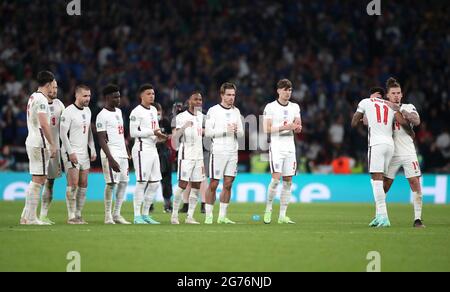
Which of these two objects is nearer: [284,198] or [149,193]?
[149,193]

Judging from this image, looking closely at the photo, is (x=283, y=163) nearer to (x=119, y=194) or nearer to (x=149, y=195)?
(x=149, y=195)

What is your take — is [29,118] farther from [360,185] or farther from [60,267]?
[360,185]

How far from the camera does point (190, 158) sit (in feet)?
54.7

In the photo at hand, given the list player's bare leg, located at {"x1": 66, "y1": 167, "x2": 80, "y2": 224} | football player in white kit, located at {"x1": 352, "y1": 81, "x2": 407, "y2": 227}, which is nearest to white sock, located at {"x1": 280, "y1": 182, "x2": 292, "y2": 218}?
football player in white kit, located at {"x1": 352, "y1": 81, "x2": 407, "y2": 227}

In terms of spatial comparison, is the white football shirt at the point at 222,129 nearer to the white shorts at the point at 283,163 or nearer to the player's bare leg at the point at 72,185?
the white shorts at the point at 283,163

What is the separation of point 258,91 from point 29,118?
16168 millimetres

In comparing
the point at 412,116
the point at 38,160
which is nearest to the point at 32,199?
the point at 38,160

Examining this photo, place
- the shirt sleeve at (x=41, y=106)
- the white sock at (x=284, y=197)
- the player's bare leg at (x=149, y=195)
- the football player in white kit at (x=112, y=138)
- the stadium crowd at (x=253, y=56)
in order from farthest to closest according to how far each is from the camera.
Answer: the stadium crowd at (x=253, y=56) → the white sock at (x=284, y=197) → the player's bare leg at (x=149, y=195) → the football player in white kit at (x=112, y=138) → the shirt sleeve at (x=41, y=106)

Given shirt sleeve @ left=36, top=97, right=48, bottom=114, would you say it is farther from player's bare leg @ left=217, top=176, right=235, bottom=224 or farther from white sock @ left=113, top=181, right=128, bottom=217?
player's bare leg @ left=217, top=176, right=235, bottom=224

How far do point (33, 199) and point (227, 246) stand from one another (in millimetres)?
→ 4518

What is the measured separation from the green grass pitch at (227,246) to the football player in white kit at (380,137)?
24.6 inches

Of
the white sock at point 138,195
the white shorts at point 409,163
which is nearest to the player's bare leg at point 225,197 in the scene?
the white sock at point 138,195

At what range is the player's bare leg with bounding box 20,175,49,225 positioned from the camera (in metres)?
15.4

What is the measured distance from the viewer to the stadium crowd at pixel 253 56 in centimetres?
2933
